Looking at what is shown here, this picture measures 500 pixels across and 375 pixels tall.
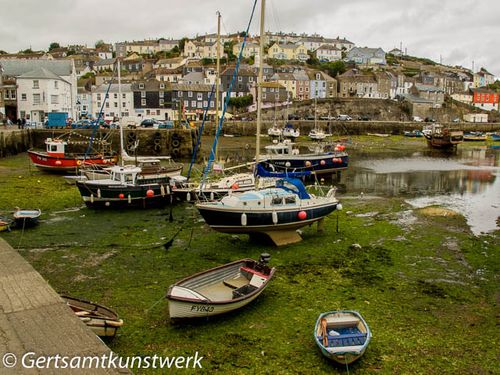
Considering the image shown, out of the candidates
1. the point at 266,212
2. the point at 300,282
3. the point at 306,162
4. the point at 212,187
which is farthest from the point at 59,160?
the point at 300,282

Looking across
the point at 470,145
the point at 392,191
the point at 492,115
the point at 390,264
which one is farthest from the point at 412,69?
the point at 390,264

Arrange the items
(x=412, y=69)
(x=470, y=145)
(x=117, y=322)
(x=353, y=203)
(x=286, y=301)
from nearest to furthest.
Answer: (x=117, y=322)
(x=286, y=301)
(x=353, y=203)
(x=470, y=145)
(x=412, y=69)

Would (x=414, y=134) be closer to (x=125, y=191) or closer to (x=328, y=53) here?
(x=125, y=191)

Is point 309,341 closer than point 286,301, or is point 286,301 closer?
point 309,341

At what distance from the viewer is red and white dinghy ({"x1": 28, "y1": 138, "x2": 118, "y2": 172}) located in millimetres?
35344

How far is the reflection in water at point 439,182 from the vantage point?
88.4 ft

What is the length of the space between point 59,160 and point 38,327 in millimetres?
29605

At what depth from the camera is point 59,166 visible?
35.6m

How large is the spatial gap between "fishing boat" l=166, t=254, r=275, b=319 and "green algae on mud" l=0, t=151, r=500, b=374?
1.48ft

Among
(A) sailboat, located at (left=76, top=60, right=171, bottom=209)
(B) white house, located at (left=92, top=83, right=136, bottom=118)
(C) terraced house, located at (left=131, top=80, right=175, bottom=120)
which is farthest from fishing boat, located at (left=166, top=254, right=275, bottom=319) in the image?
(B) white house, located at (left=92, top=83, right=136, bottom=118)

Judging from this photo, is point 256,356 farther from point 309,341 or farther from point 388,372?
point 388,372

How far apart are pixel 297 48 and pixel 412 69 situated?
4335cm

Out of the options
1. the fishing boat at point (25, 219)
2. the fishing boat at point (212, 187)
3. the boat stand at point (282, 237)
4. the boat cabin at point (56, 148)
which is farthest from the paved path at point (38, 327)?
the boat cabin at point (56, 148)

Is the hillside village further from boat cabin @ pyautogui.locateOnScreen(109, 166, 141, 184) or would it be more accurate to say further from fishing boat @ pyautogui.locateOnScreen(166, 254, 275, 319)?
fishing boat @ pyautogui.locateOnScreen(166, 254, 275, 319)
